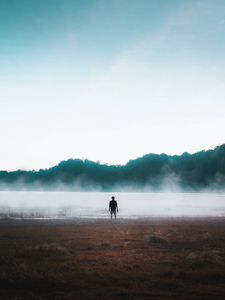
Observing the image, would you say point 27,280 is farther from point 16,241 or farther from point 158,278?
point 16,241

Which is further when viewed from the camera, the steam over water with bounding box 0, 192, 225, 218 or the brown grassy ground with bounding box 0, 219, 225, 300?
the steam over water with bounding box 0, 192, 225, 218

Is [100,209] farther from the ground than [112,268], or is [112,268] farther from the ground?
[112,268]

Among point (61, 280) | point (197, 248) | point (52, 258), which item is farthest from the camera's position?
point (197, 248)

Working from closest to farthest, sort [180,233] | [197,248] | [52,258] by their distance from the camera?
1. [52,258]
2. [197,248]
3. [180,233]

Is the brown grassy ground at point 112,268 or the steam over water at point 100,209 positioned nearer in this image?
the brown grassy ground at point 112,268

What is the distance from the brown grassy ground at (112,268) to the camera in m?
10.8

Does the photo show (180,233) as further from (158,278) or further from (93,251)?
(158,278)

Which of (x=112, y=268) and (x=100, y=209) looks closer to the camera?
(x=112, y=268)

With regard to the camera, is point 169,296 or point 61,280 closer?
point 169,296

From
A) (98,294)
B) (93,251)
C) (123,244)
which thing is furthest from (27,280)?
(123,244)

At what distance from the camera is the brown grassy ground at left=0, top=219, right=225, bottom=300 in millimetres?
10750

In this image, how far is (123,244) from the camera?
1931 centimetres

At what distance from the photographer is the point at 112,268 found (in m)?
13.7

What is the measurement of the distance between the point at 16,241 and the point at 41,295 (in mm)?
10759
